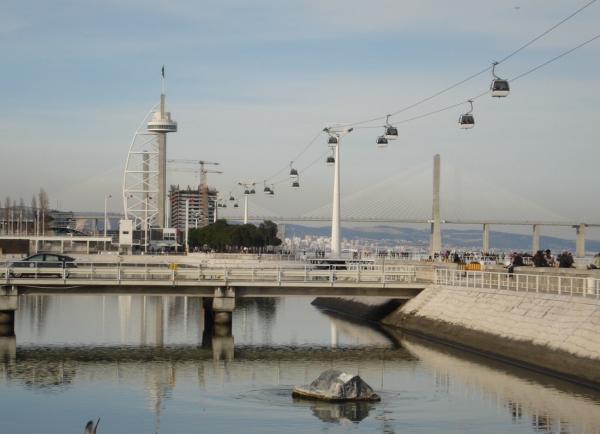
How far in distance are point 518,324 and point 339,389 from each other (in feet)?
35.0

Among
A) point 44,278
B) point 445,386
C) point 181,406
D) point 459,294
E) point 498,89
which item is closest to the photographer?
point 181,406

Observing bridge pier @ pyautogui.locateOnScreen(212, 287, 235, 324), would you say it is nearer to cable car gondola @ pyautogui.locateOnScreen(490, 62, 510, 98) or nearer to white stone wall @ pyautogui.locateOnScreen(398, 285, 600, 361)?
white stone wall @ pyautogui.locateOnScreen(398, 285, 600, 361)

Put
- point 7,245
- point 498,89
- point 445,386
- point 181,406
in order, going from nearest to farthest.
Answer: point 181,406 → point 445,386 → point 498,89 → point 7,245

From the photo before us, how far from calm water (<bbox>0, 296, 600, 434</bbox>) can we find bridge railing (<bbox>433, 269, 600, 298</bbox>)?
11.9 ft

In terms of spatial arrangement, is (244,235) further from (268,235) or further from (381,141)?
(381,141)

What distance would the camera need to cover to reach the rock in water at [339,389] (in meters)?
24.8

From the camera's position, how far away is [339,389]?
24828mm

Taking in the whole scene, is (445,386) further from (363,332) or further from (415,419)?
(363,332)

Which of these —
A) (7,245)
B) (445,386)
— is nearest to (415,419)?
(445,386)

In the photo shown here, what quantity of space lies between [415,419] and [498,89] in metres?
11.6

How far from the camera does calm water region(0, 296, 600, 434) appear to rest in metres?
22.9

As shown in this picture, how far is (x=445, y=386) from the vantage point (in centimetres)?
2830

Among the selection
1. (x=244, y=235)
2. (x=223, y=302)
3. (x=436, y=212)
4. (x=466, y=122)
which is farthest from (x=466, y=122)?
(x=244, y=235)

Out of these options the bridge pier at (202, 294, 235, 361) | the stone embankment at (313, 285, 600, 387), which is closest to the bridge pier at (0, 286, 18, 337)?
the bridge pier at (202, 294, 235, 361)
